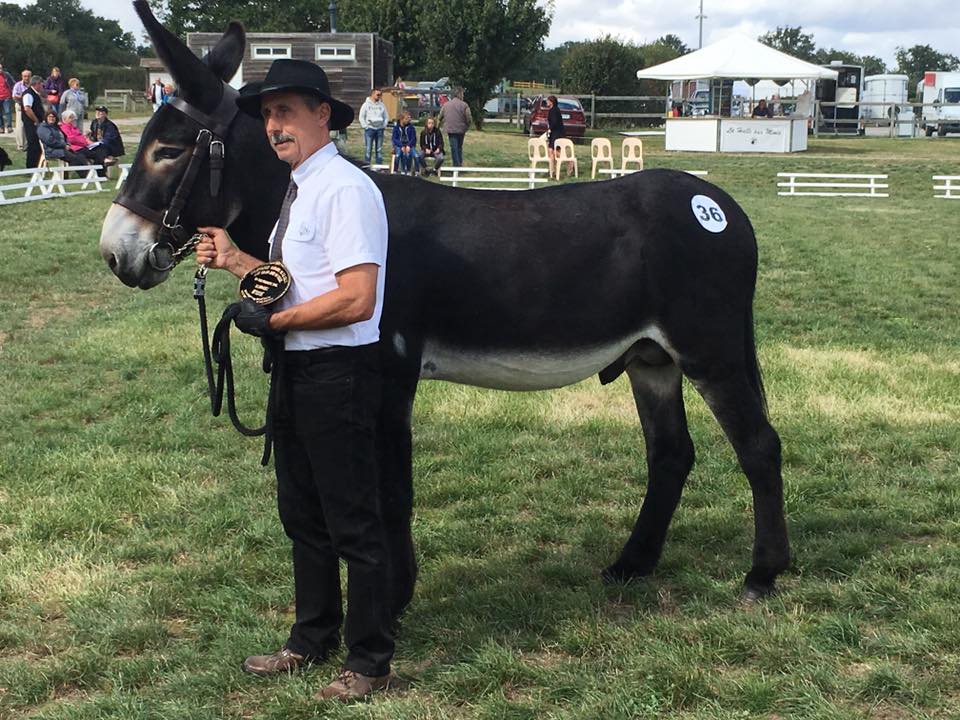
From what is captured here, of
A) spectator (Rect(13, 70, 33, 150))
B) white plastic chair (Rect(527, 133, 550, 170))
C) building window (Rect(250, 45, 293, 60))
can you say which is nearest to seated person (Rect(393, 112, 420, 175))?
white plastic chair (Rect(527, 133, 550, 170))


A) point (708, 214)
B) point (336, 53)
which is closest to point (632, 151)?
point (336, 53)

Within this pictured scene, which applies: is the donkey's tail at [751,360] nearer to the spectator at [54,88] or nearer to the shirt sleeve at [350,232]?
the shirt sleeve at [350,232]

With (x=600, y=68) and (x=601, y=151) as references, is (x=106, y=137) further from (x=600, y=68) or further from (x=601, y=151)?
(x=600, y=68)

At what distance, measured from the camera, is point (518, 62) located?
44.1 m

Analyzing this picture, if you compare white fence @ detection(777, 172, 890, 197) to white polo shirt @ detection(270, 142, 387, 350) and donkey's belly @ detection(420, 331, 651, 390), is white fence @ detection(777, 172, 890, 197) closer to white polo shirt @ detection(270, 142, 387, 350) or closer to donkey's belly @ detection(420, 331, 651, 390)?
donkey's belly @ detection(420, 331, 651, 390)

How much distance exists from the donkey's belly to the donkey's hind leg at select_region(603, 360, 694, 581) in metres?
0.50

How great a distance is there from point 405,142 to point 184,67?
1997 cm

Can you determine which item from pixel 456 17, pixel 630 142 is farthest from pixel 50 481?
pixel 456 17

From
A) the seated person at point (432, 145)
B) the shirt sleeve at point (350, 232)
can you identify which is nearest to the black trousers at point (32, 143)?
the seated person at point (432, 145)

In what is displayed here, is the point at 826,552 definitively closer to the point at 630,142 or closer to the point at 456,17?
the point at 630,142

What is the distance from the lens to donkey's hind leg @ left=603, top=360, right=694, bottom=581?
5047mm

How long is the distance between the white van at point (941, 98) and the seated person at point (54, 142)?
38.3 meters

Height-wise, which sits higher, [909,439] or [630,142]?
[630,142]

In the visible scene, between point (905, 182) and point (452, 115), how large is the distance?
1136 centimetres
